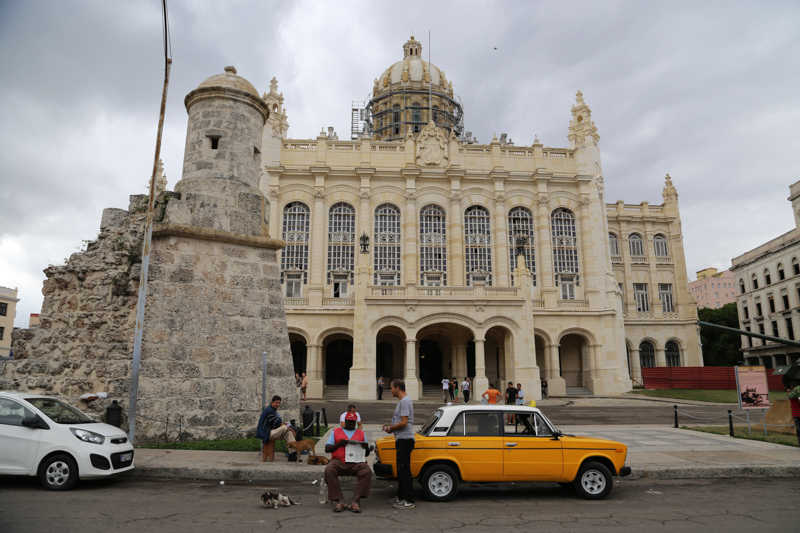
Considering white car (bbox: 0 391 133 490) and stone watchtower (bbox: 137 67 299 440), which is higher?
stone watchtower (bbox: 137 67 299 440)

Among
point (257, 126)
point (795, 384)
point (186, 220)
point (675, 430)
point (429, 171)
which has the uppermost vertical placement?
point (429, 171)

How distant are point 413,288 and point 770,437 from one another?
1954cm

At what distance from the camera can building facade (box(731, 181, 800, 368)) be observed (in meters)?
48.8

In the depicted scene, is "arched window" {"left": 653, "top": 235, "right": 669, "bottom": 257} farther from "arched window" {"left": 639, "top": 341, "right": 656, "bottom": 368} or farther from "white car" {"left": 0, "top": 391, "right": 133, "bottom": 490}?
"white car" {"left": 0, "top": 391, "right": 133, "bottom": 490}

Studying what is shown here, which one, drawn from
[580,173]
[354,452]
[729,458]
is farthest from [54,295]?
[580,173]

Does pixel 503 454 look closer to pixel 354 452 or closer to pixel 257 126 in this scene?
pixel 354 452

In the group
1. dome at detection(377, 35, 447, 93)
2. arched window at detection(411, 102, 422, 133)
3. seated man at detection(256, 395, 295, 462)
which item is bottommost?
seated man at detection(256, 395, 295, 462)

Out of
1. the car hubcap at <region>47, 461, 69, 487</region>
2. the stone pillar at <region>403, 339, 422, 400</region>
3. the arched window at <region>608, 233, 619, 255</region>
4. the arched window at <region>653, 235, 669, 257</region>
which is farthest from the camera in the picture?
the arched window at <region>653, 235, 669, 257</region>

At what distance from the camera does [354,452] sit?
6.94 m

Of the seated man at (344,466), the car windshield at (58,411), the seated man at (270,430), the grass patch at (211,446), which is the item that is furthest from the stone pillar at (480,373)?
the car windshield at (58,411)

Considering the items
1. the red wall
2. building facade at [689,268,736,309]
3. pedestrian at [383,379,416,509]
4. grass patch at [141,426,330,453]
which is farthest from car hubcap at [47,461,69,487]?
building facade at [689,268,736,309]

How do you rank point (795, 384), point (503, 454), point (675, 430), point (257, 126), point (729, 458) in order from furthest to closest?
point (675, 430) < point (257, 126) < point (795, 384) < point (729, 458) < point (503, 454)

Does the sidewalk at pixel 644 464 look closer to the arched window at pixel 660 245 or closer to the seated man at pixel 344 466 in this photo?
the seated man at pixel 344 466

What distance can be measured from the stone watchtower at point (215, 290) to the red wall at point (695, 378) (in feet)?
110
